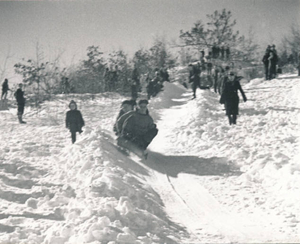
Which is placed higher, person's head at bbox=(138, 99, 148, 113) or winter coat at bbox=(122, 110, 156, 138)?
person's head at bbox=(138, 99, 148, 113)

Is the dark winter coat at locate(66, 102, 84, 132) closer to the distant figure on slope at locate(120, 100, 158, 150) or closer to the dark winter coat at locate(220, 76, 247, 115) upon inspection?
the distant figure on slope at locate(120, 100, 158, 150)

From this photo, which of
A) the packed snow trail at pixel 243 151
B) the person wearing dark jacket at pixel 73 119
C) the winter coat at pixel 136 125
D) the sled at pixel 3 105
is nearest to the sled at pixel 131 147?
Answer: the winter coat at pixel 136 125

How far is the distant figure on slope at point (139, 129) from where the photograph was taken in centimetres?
1025

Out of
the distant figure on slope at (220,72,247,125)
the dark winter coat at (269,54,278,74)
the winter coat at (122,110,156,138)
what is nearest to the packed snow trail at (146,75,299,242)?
the distant figure on slope at (220,72,247,125)

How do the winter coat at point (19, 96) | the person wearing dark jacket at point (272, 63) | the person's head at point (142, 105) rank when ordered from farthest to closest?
the person wearing dark jacket at point (272, 63), the winter coat at point (19, 96), the person's head at point (142, 105)

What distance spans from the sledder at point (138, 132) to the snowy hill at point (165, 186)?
1.29 feet

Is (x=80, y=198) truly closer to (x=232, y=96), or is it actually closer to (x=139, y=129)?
(x=139, y=129)

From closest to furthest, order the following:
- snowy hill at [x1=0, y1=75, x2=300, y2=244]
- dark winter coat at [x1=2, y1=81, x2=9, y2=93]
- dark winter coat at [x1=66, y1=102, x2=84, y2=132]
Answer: snowy hill at [x1=0, y1=75, x2=300, y2=244] → dark winter coat at [x1=66, y1=102, x2=84, y2=132] → dark winter coat at [x1=2, y1=81, x2=9, y2=93]

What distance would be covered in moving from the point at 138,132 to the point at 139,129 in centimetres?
9

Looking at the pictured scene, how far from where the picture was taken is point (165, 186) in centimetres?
805

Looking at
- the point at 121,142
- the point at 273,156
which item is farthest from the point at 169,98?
the point at 273,156

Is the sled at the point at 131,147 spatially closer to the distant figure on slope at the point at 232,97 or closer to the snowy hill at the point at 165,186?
the snowy hill at the point at 165,186

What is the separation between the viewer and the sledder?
33.6 ft

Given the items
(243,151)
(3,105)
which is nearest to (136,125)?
(243,151)
